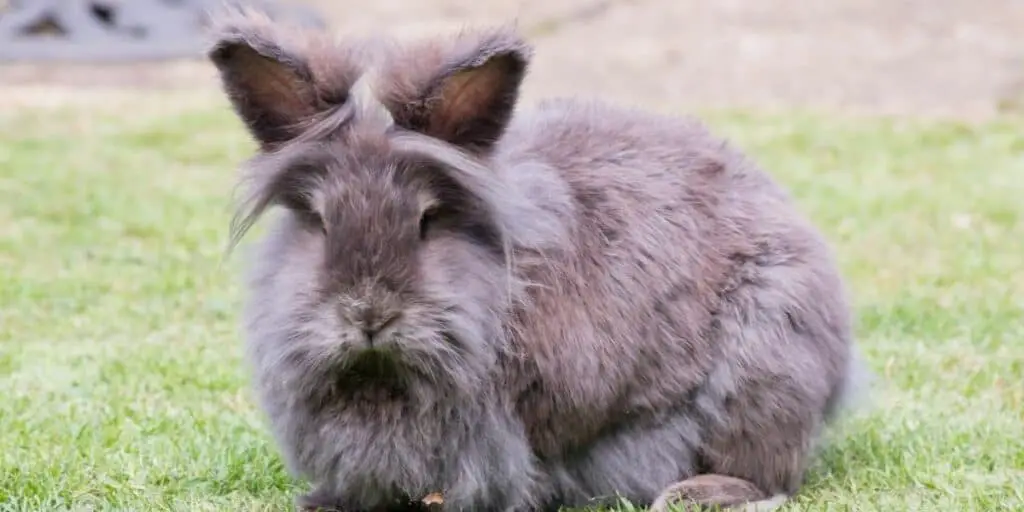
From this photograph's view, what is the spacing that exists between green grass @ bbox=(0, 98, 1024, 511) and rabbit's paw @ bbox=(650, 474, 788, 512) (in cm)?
11

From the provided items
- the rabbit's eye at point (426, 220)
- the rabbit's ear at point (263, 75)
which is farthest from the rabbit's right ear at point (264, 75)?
the rabbit's eye at point (426, 220)

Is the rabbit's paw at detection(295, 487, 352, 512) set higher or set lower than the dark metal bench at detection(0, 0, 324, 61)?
lower

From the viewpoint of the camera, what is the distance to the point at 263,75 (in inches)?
127

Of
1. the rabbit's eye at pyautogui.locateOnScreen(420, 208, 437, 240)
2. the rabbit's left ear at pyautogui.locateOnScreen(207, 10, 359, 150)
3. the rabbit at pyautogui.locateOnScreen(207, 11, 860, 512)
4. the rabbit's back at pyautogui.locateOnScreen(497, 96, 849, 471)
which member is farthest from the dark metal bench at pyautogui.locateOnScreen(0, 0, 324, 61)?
the rabbit's eye at pyautogui.locateOnScreen(420, 208, 437, 240)

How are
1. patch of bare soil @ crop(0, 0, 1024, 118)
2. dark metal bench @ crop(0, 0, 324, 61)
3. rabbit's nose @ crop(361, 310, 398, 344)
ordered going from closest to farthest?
rabbit's nose @ crop(361, 310, 398, 344), patch of bare soil @ crop(0, 0, 1024, 118), dark metal bench @ crop(0, 0, 324, 61)

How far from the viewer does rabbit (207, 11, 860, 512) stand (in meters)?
3.11

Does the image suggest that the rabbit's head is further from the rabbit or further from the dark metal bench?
the dark metal bench

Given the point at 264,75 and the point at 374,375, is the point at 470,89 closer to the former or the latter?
the point at 264,75

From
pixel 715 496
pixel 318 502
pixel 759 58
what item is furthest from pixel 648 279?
pixel 759 58

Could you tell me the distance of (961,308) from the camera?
20.3 ft

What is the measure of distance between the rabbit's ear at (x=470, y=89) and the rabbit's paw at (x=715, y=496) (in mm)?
1081

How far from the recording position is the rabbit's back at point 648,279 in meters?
3.46

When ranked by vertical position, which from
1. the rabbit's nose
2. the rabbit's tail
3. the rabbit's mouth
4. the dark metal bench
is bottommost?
the rabbit's tail

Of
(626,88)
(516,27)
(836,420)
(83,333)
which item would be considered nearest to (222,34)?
(516,27)
